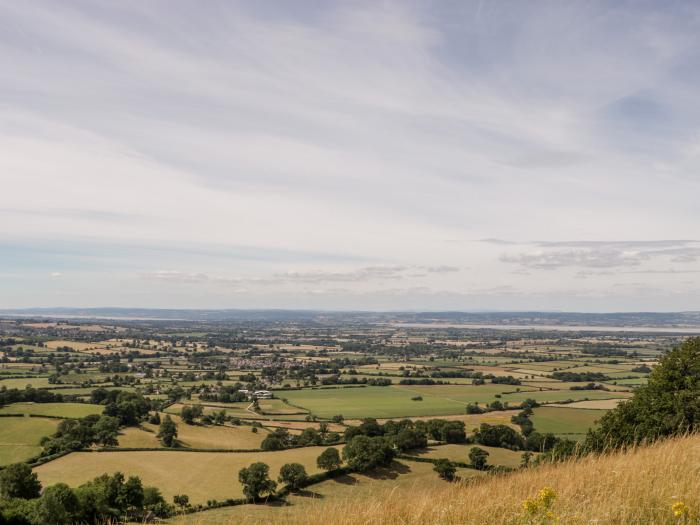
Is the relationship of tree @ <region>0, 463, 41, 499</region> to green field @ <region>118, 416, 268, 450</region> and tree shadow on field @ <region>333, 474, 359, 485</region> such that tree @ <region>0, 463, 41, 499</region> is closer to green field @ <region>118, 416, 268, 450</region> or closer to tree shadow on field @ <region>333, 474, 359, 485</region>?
green field @ <region>118, 416, 268, 450</region>

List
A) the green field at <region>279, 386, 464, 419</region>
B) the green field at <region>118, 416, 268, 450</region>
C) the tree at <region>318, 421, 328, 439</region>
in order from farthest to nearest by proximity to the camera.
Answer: the green field at <region>279, 386, 464, 419</region> → the tree at <region>318, 421, 328, 439</region> → the green field at <region>118, 416, 268, 450</region>

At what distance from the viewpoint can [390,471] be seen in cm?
4947

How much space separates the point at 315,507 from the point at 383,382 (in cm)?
11570

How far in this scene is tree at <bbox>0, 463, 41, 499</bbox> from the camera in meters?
39.2

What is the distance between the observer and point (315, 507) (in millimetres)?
7258

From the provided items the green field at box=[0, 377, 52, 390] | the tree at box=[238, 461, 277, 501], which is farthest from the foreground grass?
the green field at box=[0, 377, 52, 390]

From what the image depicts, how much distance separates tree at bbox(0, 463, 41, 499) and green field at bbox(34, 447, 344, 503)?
324 centimetres

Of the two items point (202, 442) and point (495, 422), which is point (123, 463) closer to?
point (202, 442)

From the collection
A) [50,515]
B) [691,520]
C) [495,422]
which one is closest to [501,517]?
[691,520]

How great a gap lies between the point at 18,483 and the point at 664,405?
4788cm

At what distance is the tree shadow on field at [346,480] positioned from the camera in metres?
45.8

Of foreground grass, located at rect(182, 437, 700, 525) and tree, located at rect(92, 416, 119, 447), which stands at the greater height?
foreground grass, located at rect(182, 437, 700, 525)

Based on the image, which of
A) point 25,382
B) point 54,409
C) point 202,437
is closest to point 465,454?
point 202,437

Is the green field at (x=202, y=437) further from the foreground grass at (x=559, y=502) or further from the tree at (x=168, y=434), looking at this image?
the foreground grass at (x=559, y=502)
